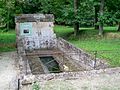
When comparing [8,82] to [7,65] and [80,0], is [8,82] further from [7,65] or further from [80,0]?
[80,0]

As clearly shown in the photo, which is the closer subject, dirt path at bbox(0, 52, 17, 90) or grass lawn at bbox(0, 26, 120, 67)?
dirt path at bbox(0, 52, 17, 90)

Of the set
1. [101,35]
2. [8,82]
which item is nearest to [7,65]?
[8,82]

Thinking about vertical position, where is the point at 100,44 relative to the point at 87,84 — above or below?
below

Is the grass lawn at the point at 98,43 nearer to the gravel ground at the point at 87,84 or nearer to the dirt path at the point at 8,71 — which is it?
the dirt path at the point at 8,71

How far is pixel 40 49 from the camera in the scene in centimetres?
2781

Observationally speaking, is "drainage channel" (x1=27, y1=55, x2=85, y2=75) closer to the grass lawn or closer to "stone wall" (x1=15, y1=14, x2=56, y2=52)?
the grass lawn

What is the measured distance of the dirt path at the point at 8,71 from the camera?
13.2m

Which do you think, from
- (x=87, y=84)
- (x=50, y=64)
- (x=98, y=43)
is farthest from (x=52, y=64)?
(x=87, y=84)

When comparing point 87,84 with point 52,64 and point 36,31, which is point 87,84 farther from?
point 36,31

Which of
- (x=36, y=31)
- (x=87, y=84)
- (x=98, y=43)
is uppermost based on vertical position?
(x=87, y=84)

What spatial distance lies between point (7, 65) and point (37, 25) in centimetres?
1057

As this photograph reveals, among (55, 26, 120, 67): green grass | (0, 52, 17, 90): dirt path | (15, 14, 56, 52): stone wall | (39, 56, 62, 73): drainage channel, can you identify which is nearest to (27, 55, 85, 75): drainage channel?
(39, 56, 62, 73): drainage channel

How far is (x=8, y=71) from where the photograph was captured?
56.1ft

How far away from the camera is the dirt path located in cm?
1324
